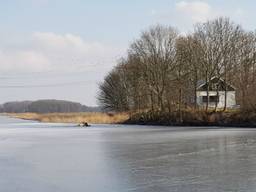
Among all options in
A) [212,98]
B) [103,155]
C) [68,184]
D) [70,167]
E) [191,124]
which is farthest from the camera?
[212,98]

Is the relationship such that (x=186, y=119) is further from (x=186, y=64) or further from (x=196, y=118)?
(x=186, y=64)

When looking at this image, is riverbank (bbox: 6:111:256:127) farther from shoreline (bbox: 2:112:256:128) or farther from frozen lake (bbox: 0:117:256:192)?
frozen lake (bbox: 0:117:256:192)

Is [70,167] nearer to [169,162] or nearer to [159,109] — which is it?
[169,162]

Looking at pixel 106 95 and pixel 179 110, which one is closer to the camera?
pixel 179 110

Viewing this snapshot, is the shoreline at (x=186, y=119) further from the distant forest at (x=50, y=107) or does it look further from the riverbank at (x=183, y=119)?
the distant forest at (x=50, y=107)

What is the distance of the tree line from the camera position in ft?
137

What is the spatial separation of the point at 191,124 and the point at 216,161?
28.4m

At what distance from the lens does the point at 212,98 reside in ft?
183

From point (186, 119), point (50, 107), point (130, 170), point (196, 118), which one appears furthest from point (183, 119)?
point (50, 107)

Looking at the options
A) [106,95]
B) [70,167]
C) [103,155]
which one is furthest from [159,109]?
[70,167]

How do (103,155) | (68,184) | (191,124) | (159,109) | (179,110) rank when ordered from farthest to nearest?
(159,109)
(179,110)
(191,124)
(103,155)
(68,184)

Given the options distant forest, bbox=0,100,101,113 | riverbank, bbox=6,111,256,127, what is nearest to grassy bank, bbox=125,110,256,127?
riverbank, bbox=6,111,256,127

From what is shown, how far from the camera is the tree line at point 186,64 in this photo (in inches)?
1639

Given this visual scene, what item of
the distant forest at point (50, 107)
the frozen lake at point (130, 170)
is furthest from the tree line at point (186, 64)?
the distant forest at point (50, 107)
